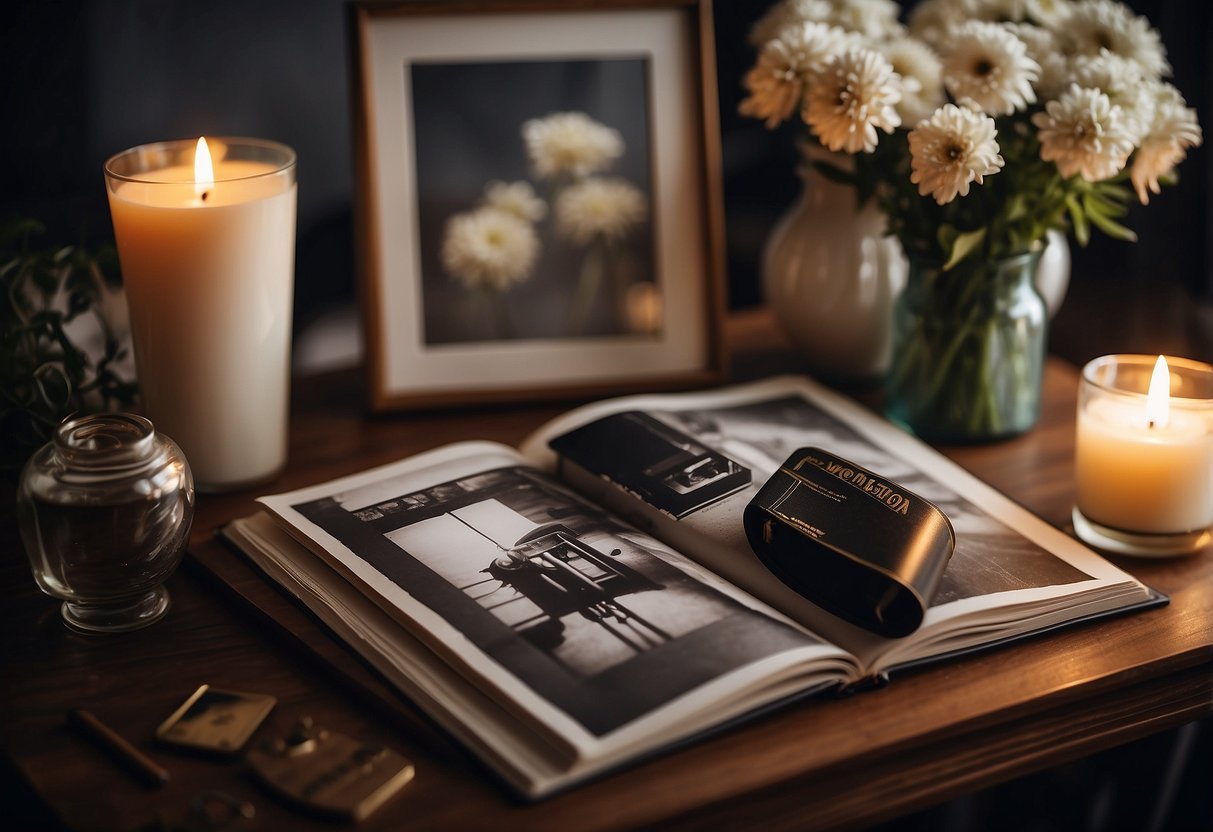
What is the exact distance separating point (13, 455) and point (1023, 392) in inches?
29.8

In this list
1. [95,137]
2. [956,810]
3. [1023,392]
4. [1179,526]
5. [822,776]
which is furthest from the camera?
[956,810]

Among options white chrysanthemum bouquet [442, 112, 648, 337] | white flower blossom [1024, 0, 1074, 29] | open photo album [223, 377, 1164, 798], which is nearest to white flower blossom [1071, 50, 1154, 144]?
white flower blossom [1024, 0, 1074, 29]

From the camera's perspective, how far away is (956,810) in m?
1.22

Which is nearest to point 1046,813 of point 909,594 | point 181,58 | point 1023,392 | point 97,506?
point 1023,392

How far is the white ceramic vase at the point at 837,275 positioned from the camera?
100 cm

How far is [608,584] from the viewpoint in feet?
2.33

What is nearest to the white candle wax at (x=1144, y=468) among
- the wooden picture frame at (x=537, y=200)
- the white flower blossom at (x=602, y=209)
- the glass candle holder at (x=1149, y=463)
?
the glass candle holder at (x=1149, y=463)

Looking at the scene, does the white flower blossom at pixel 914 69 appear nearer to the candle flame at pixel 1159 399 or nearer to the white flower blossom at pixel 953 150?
the white flower blossom at pixel 953 150

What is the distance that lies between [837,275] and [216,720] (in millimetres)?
621

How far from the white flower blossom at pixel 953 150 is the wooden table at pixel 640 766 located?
281 mm

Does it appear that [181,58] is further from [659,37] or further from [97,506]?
[97,506]

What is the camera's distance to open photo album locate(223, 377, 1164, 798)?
62 cm

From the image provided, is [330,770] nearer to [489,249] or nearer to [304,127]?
[489,249]

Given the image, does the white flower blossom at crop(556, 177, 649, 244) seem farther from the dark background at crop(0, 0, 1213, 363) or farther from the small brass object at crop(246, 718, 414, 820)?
the small brass object at crop(246, 718, 414, 820)
